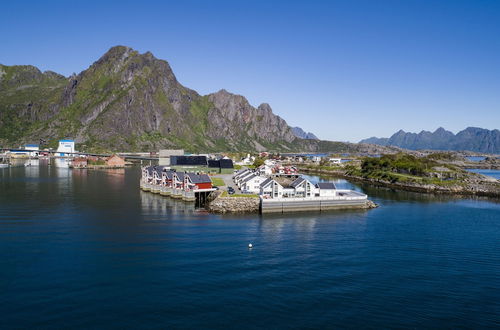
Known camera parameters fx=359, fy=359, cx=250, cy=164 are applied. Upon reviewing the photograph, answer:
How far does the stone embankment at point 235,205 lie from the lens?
48094 millimetres

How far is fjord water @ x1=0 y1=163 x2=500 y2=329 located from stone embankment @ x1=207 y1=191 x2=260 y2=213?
10.2 feet

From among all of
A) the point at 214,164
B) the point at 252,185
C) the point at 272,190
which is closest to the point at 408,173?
the point at 214,164

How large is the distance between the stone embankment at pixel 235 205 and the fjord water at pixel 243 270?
10.2ft

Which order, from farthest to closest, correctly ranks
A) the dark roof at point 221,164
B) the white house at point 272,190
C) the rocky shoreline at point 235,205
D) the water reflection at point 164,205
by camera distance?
the dark roof at point 221,164, the white house at point 272,190, the rocky shoreline at point 235,205, the water reflection at point 164,205

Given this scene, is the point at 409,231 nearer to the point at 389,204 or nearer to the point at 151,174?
the point at 389,204

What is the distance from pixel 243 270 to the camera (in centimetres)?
2589

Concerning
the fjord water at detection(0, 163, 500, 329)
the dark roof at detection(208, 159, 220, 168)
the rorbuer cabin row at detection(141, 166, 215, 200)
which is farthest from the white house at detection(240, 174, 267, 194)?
the dark roof at detection(208, 159, 220, 168)

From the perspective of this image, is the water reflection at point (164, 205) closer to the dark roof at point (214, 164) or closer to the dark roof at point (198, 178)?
the dark roof at point (198, 178)

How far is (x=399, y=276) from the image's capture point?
84.6ft

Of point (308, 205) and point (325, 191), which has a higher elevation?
point (325, 191)

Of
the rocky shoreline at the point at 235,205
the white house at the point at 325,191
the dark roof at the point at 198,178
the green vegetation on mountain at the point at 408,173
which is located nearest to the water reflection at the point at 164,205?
the rocky shoreline at the point at 235,205

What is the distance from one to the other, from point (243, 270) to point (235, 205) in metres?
22.8

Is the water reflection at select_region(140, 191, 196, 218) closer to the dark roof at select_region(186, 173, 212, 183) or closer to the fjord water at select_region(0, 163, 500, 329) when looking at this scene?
the fjord water at select_region(0, 163, 500, 329)

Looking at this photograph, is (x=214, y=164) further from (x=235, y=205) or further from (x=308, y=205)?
(x=308, y=205)
